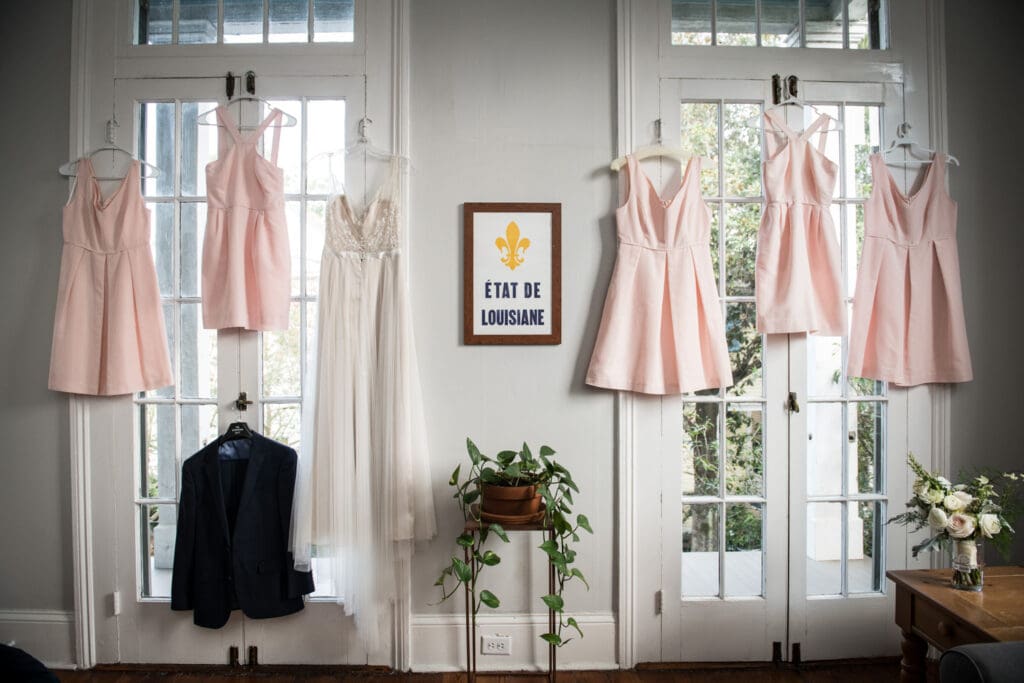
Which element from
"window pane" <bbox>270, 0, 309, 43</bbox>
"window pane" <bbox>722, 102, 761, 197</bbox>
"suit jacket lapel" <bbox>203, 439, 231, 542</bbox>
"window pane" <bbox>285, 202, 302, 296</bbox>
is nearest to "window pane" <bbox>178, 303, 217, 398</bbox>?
"suit jacket lapel" <bbox>203, 439, 231, 542</bbox>

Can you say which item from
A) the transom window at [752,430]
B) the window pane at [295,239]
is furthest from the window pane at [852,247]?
the window pane at [295,239]

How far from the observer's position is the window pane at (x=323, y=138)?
2361 millimetres

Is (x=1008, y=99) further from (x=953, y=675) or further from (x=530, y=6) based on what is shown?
(x=953, y=675)

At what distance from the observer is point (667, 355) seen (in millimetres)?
2289

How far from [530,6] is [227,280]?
1.65 metres

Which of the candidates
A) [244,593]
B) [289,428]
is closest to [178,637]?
[244,593]

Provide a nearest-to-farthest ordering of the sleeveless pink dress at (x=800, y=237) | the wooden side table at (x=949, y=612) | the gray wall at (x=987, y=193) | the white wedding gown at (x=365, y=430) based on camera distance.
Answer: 1. the wooden side table at (x=949, y=612)
2. the white wedding gown at (x=365, y=430)
3. the sleeveless pink dress at (x=800, y=237)
4. the gray wall at (x=987, y=193)

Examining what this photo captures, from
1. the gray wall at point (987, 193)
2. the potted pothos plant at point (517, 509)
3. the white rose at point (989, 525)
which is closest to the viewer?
the white rose at point (989, 525)

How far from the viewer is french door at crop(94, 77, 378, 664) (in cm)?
232

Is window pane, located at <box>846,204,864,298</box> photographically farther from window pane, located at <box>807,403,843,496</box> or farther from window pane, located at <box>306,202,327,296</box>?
window pane, located at <box>306,202,327,296</box>

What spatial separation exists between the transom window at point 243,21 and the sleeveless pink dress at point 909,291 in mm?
2313

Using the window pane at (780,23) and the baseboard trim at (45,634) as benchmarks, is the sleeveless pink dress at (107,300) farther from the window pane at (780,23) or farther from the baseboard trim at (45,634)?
the window pane at (780,23)

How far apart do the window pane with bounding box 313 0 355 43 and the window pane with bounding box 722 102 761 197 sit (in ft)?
5.28

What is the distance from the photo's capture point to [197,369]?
7.80ft
